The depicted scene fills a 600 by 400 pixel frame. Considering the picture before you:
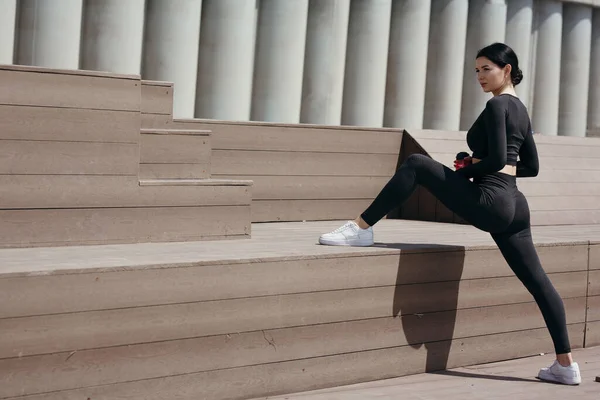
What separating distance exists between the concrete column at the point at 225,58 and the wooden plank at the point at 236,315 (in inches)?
130

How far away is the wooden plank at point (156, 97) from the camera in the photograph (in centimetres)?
474

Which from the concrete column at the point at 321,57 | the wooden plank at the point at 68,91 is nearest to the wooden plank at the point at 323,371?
the wooden plank at the point at 68,91

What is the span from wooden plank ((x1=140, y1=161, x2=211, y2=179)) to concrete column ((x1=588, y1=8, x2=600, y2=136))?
276 inches

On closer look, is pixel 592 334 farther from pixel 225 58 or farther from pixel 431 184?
pixel 225 58

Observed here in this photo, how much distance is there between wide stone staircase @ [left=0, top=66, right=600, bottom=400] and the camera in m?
3.13

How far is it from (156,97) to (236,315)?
65.1 inches

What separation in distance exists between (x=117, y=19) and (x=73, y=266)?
359 centimetres

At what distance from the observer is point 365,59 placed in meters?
8.16

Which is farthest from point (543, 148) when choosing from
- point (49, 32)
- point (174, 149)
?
point (49, 32)

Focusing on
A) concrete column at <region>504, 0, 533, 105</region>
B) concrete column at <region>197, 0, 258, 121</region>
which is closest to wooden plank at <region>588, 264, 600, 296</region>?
concrete column at <region>197, 0, 258, 121</region>

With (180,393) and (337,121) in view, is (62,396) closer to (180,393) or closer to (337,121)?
(180,393)

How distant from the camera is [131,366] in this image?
323 centimetres

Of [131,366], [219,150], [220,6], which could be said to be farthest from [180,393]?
[220,6]

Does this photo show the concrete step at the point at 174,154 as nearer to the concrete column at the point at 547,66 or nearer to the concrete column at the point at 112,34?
the concrete column at the point at 112,34
